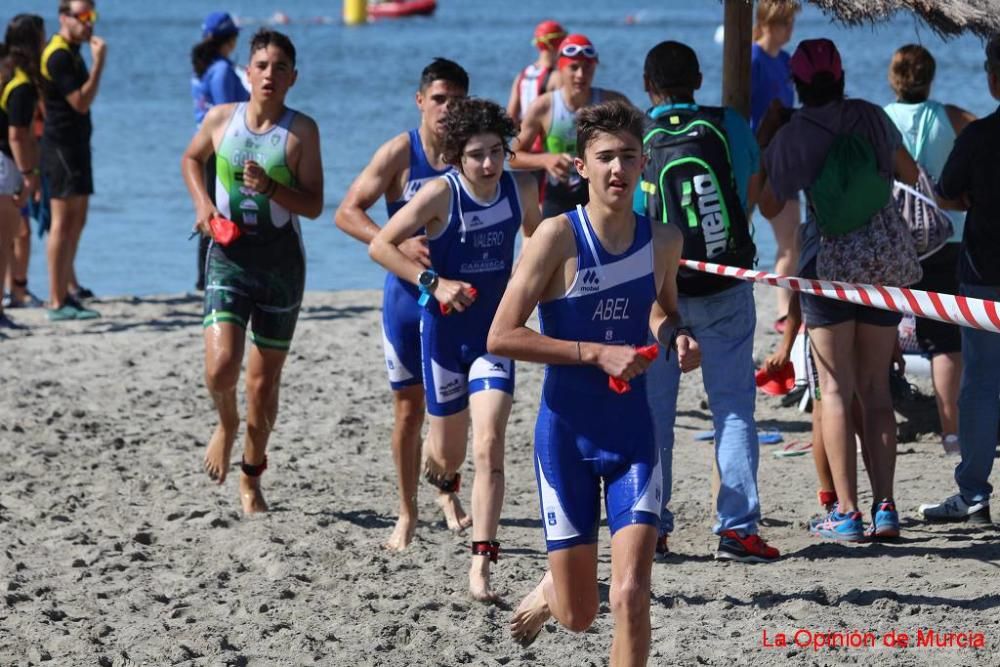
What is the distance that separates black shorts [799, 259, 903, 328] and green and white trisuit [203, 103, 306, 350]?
7.95 ft

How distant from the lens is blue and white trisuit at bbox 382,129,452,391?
22.3ft

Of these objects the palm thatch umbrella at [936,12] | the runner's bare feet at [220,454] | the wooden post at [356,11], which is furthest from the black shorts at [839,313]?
the wooden post at [356,11]

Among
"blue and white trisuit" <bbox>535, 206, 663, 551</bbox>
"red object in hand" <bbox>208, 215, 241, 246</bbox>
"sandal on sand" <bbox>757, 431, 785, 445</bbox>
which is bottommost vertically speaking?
"sandal on sand" <bbox>757, 431, 785, 445</bbox>

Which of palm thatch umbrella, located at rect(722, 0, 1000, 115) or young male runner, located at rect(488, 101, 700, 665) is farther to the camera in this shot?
palm thatch umbrella, located at rect(722, 0, 1000, 115)

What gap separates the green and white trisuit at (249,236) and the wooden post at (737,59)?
2055mm

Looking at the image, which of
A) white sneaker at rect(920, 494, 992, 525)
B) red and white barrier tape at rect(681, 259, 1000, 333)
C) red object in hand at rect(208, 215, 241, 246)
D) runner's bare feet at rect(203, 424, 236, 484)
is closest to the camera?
red and white barrier tape at rect(681, 259, 1000, 333)

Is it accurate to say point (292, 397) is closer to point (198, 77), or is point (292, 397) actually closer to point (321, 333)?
point (321, 333)

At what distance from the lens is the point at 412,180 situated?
684cm

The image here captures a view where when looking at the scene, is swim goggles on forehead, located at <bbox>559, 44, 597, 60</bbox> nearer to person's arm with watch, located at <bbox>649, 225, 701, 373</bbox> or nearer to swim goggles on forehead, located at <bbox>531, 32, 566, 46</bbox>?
swim goggles on forehead, located at <bbox>531, 32, 566, 46</bbox>

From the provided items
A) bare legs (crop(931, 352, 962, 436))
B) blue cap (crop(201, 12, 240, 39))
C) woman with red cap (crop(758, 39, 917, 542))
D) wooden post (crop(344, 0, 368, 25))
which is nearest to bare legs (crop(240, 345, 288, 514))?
woman with red cap (crop(758, 39, 917, 542))

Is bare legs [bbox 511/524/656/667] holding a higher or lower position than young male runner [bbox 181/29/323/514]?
lower

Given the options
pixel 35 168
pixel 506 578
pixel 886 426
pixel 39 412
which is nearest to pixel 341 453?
pixel 39 412

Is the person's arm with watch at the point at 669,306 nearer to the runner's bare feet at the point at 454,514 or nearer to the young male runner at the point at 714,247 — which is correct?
the young male runner at the point at 714,247

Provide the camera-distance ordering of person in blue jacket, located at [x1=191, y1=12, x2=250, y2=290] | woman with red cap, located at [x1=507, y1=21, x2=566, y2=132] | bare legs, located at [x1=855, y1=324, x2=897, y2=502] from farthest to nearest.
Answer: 1. person in blue jacket, located at [x1=191, y1=12, x2=250, y2=290]
2. woman with red cap, located at [x1=507, y1=21, x2=566, y2=132]
3. bare legs, located at [x1=855, y1=324, x2=897, y2=502]
